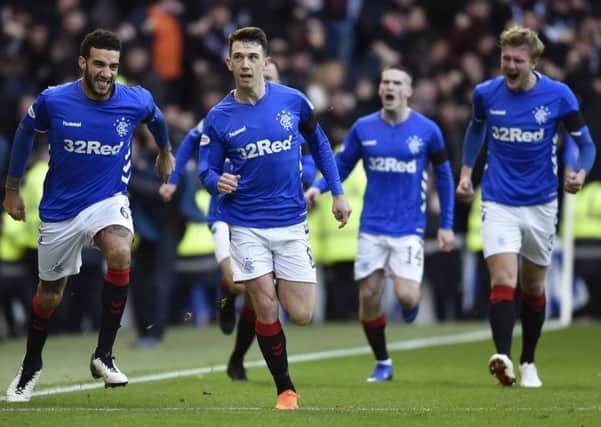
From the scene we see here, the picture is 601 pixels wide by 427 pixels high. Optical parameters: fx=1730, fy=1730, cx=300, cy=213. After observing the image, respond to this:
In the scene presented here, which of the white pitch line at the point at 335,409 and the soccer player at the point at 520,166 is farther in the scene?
the soccer player at the point at 520,166

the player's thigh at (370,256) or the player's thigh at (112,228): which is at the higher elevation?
the player's thigh at (112,228)

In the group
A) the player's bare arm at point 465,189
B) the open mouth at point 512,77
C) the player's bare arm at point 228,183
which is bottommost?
the player's bare arm at point 465,189

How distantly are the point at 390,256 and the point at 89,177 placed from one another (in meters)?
3.58

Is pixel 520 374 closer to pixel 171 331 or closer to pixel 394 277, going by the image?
pixel 394 277

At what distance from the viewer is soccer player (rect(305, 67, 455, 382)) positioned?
14.0m

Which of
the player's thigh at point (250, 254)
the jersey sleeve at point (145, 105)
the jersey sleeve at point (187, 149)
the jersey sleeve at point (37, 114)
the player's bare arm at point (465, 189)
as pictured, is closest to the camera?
the player's thigh at point (250, 254)

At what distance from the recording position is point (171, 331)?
66.4 ft

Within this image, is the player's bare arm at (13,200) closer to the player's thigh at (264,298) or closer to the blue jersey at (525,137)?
the player's thigh at (264,298)

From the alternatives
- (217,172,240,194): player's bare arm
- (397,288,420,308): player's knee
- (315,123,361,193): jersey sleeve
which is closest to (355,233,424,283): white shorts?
(397,288,420,308): player's knee

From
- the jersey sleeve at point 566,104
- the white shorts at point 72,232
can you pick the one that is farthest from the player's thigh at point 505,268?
the white shorts at point 72,232

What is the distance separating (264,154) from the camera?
1098 cm

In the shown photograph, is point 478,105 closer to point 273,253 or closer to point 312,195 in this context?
point 312,195

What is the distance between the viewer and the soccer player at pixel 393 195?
1399cm

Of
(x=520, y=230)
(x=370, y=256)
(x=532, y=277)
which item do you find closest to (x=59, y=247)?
(x=370, y=256)
